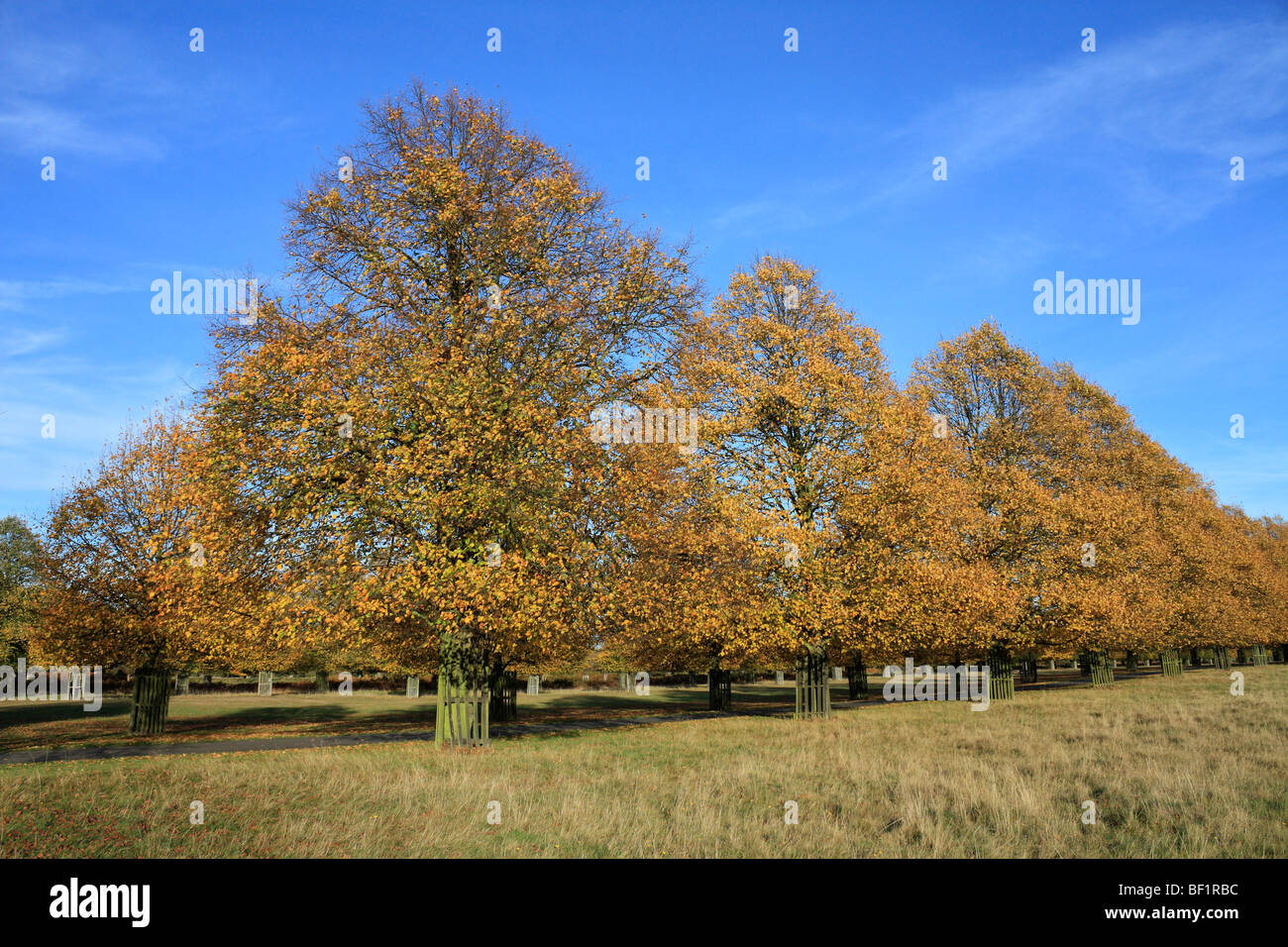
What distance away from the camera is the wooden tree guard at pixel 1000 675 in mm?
34594

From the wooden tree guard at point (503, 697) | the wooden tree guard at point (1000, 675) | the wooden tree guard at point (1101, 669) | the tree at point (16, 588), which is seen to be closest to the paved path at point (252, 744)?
the wooden tree guard at point (503, 697)

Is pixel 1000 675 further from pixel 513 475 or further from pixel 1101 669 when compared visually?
A: pixel 513 475

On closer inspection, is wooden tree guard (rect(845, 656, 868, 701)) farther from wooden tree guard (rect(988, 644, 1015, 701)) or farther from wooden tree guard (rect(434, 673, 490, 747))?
wooden tree guard (rect(434, 673, 490, 747))

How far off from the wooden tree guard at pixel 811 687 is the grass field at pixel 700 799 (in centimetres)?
780

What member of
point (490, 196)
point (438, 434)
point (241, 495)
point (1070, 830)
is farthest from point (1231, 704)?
point (241, 495)

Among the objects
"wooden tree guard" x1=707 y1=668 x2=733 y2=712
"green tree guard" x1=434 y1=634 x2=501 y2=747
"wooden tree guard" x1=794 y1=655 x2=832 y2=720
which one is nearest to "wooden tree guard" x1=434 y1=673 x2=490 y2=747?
"green tree guard" x1=434 y1=634 x2=501 y2=747

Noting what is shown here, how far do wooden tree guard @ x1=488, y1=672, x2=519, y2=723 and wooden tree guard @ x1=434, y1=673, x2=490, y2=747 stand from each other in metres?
11.6

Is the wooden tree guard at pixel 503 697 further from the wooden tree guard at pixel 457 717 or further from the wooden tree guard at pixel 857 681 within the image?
the wooden tree guard at pixel 857 681

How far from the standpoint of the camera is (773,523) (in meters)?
23.0

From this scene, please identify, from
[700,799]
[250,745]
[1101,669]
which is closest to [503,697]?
[250,745]

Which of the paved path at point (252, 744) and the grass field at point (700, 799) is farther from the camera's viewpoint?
the paved path at point (252, 744)

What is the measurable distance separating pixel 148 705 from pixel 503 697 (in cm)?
1288
